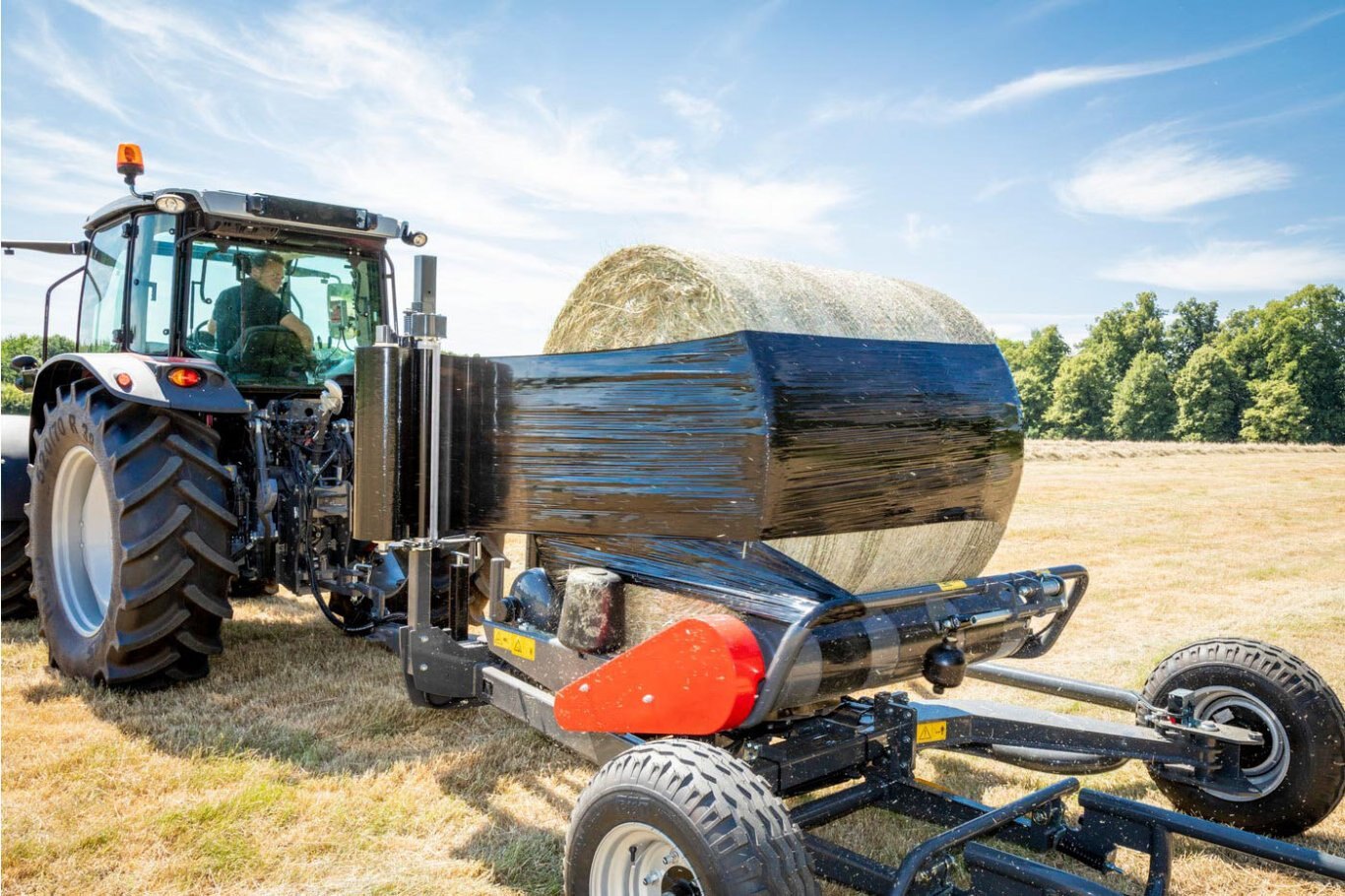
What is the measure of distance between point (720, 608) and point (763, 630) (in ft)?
0.57

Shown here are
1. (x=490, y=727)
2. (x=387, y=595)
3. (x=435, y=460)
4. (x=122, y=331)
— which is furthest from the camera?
(x=122, y=331)

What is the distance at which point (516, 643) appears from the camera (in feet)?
10.6

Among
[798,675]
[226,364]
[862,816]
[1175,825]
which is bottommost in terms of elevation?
[862,816]

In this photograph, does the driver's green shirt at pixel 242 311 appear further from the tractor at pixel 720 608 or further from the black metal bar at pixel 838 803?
the black metal bar at pixel 838 803

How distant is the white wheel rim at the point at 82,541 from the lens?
4902 mm

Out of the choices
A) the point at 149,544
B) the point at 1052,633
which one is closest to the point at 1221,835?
the point at 1052,633

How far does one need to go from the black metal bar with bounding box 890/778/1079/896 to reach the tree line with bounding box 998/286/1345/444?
48.1 metres

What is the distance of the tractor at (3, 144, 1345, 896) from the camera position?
2.42 m

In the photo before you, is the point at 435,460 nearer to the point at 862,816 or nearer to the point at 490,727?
the point at 490,727

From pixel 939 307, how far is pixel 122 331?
4182 millimetres

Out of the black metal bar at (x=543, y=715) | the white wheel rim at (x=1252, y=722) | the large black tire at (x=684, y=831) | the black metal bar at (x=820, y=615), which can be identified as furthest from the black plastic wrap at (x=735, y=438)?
the white wheel rim at (x=1252, y=722)

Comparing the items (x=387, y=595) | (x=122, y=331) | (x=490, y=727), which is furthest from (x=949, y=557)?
(x=122, y=331)

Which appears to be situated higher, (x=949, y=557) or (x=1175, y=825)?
(x=949, y=557)

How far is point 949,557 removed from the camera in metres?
3.34
